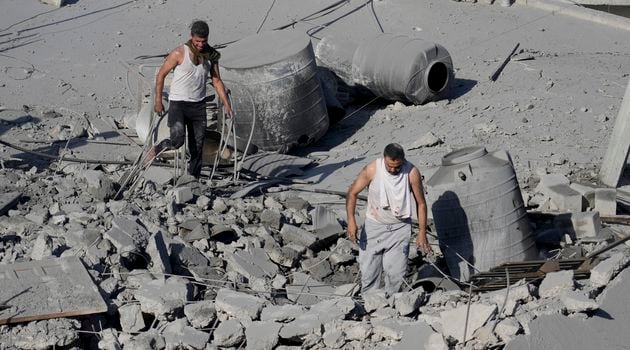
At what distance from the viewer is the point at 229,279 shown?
7.98m

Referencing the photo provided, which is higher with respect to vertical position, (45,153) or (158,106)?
(158,106)

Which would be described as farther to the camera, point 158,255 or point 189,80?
point 189,80

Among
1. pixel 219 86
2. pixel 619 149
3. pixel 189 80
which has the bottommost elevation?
pixel 619 149

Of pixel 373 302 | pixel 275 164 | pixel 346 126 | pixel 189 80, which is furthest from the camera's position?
pixel 346 126

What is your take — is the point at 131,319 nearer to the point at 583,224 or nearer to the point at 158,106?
the point at 158,106

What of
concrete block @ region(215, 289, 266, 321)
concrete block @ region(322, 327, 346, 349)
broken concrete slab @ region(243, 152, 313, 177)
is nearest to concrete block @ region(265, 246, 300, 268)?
concrete block @ region(215, 289, 266, 321)

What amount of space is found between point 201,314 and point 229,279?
971 mm

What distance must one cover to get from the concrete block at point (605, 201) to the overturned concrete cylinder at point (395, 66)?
4041 millimetres

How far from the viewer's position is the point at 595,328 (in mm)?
6590

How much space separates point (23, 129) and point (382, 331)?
7.18m

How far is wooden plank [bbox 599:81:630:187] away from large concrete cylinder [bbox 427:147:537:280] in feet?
6.04

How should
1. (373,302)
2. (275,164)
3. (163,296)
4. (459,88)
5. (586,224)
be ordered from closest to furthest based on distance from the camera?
(373,302) → (163,296) → (586,224) → (275,164) → (459,88)

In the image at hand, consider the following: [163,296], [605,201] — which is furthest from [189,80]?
[605,201]

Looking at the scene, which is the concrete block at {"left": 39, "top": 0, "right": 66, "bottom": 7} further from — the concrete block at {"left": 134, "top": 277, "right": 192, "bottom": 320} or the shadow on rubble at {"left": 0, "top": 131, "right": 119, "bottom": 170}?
the concrete block at {"left": 134, "top": 277, "right": 192, "bottom": 320}
